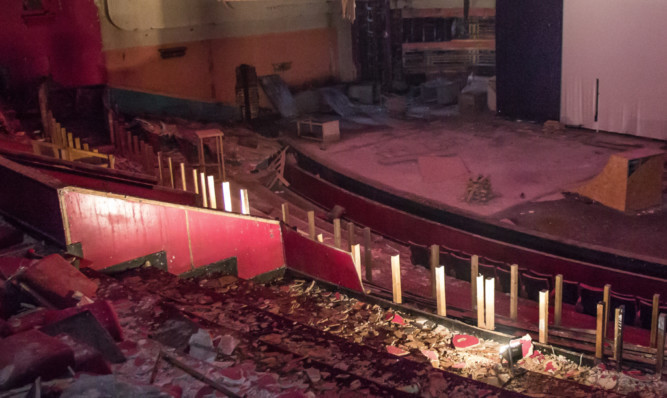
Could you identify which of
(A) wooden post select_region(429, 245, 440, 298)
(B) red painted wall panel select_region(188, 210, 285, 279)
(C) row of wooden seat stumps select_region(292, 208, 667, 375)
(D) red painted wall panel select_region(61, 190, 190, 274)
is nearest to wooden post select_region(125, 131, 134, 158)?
(B) red painted wall panel select_region(188, 210, 285, 279)

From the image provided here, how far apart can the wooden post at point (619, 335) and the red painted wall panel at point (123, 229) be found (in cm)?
321

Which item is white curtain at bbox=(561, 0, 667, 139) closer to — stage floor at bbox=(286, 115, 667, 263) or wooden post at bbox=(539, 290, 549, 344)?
stage floor at bbox=(286, 115, 667, 263)

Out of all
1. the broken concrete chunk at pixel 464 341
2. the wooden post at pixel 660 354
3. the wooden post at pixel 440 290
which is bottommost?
the wooden post at pixel 660 354

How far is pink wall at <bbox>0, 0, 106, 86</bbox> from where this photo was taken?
1204 centimetres

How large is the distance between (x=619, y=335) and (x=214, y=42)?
12.1 m

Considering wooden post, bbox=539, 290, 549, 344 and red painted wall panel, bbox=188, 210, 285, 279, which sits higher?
red painted wall panel, bbox=188, 210, 285, 279

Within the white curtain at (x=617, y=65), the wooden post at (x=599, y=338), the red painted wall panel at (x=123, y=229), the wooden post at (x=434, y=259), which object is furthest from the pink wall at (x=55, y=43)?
the wooden post at (x=599, y=338)

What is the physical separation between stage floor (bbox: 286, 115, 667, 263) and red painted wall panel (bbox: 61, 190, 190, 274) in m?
4.13

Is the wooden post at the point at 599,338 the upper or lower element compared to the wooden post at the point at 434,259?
lower

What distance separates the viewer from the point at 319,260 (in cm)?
572

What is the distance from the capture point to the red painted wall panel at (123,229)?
15.4 ft

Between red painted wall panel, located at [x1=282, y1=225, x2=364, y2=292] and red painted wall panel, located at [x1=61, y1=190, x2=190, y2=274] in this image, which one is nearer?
red painted wall panel, located at [x1=61, y1=190, x2=190, y2=274]

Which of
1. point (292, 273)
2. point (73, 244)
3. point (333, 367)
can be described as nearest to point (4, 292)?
point (73, 244)

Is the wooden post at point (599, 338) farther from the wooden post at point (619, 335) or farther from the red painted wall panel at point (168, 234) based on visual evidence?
the red painted wall panel at point (168, 234)
